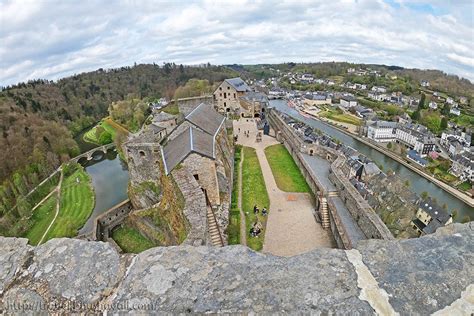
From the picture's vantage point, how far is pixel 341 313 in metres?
2.22

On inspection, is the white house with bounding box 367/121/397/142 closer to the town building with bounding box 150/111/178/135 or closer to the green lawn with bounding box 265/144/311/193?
the green lawn with bounding box 265/144/311/193

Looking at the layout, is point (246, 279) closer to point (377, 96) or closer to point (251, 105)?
point (251, 105)

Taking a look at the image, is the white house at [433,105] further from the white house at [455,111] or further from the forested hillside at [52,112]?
the forested hillside at [52,112]

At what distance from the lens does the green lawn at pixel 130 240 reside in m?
16.9

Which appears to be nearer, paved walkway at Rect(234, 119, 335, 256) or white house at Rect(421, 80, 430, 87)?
paved walkway at Rect(234, 119, 335, 256)

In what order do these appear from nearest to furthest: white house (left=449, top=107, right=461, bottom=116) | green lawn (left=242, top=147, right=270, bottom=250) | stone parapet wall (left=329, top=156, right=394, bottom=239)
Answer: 1. stone parapet wall (left=329, top=156, right=394, bottom=239)
2. green lawn (left=242, top=147, right=270, bottom=250)
3. white house (left=449, top=107, right=461, bottom=116)

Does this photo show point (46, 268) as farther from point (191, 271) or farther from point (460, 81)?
point (460, 81)

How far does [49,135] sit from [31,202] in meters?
13.5

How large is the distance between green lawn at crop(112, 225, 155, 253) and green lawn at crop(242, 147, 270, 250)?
20.6 feet

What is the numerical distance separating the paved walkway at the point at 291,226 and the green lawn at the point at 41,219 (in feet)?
59.5

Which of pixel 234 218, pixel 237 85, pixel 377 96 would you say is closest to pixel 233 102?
pixel 237 85

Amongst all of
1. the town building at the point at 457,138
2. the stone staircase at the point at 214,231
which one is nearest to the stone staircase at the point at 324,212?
the stone staircase at the point at 214,231

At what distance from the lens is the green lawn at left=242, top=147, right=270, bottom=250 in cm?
1382

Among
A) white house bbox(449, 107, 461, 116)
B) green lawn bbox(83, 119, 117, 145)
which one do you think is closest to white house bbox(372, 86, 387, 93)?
white house bbox(449, 107, 461, 116)
